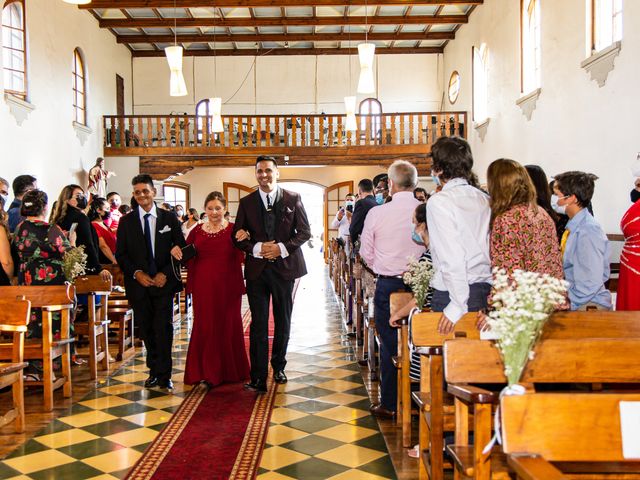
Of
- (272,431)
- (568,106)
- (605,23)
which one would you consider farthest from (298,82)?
(272,431)

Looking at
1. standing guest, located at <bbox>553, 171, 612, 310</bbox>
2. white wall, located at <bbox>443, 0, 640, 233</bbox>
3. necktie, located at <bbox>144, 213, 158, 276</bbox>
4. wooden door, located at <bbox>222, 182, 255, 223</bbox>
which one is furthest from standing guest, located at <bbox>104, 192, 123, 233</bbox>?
wooden door, located at <bbox>222, 182, 255, 223</bbox>

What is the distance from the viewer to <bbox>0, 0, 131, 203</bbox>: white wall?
40.4 feet

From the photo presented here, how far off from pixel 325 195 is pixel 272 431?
17.9 m

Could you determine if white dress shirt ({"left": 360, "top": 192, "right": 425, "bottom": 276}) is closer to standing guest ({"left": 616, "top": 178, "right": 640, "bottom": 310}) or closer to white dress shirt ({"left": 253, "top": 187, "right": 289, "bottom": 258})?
white dress shirt ({"left": 253, "top": 187, "right": 289, "bottom": 258})

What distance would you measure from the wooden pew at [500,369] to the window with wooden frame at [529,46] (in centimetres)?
988

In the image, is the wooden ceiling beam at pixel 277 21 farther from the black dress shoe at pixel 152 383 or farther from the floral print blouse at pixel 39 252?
the black dress shoe at pixel 152 383

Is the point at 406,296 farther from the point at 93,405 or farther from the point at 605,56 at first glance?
the point at 605,56

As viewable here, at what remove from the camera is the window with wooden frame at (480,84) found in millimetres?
15398

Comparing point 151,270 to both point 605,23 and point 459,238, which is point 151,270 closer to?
point 459,238

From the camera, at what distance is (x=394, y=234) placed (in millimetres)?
4676

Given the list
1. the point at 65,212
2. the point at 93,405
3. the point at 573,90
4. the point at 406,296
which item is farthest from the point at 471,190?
the point at 573,90

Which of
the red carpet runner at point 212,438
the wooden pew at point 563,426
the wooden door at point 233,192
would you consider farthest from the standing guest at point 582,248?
the wooden door at point 233,192

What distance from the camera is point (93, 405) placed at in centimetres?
516

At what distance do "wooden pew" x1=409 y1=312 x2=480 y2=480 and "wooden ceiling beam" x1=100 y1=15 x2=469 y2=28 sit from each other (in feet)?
49.1
